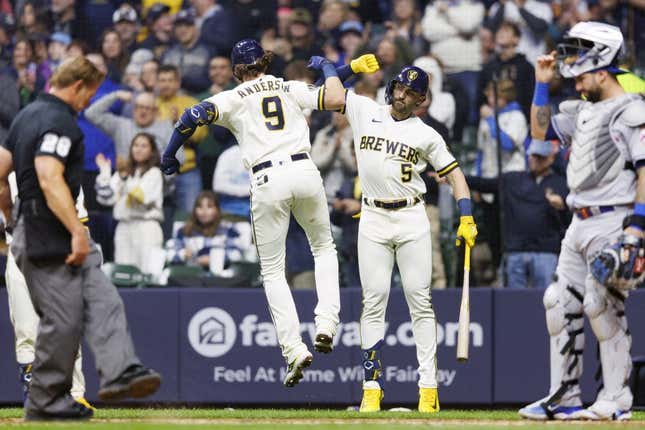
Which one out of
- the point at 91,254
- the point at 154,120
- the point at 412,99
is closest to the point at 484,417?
Answer: the point at 412,99

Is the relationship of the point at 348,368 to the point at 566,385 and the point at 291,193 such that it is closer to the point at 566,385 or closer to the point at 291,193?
the point at 291,193

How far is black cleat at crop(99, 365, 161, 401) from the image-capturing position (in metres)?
7.53

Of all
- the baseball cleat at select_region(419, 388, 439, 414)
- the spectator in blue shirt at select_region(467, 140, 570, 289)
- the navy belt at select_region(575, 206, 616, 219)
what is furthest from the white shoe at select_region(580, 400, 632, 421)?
the spectator in blue shirt at select_region(467, 140, 570, 289)

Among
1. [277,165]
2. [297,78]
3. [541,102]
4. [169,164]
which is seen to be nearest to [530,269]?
[297,78]

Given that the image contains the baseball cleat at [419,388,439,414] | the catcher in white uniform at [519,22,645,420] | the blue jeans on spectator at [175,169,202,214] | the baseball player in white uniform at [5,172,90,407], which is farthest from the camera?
the blue jeans on spectator at [175,169,202,214]

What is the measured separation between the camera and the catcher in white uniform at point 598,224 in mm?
7938

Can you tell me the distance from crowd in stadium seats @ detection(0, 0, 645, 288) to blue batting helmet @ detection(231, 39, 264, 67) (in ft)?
11.0

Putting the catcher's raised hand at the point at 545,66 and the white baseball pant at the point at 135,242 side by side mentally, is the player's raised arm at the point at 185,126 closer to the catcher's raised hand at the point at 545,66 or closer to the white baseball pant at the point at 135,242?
the catcher's raised hand at the point at 545,66

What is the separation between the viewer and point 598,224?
8.16 m

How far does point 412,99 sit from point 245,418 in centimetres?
264

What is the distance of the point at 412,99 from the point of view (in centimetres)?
972

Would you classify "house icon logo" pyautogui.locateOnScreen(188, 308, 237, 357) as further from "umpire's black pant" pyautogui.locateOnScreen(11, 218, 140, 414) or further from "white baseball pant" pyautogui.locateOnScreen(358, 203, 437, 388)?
"umpire's black pant" pyautogui.locateOnScreen(11, 218, 140, 414)

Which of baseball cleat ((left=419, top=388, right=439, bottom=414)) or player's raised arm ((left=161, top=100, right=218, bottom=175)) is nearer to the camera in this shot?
player's raised arm ((left=161, top=100, right=218, bottom=175))

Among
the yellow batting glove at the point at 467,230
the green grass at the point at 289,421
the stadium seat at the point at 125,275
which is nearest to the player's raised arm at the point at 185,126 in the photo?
the green grass at the point at 289,421
